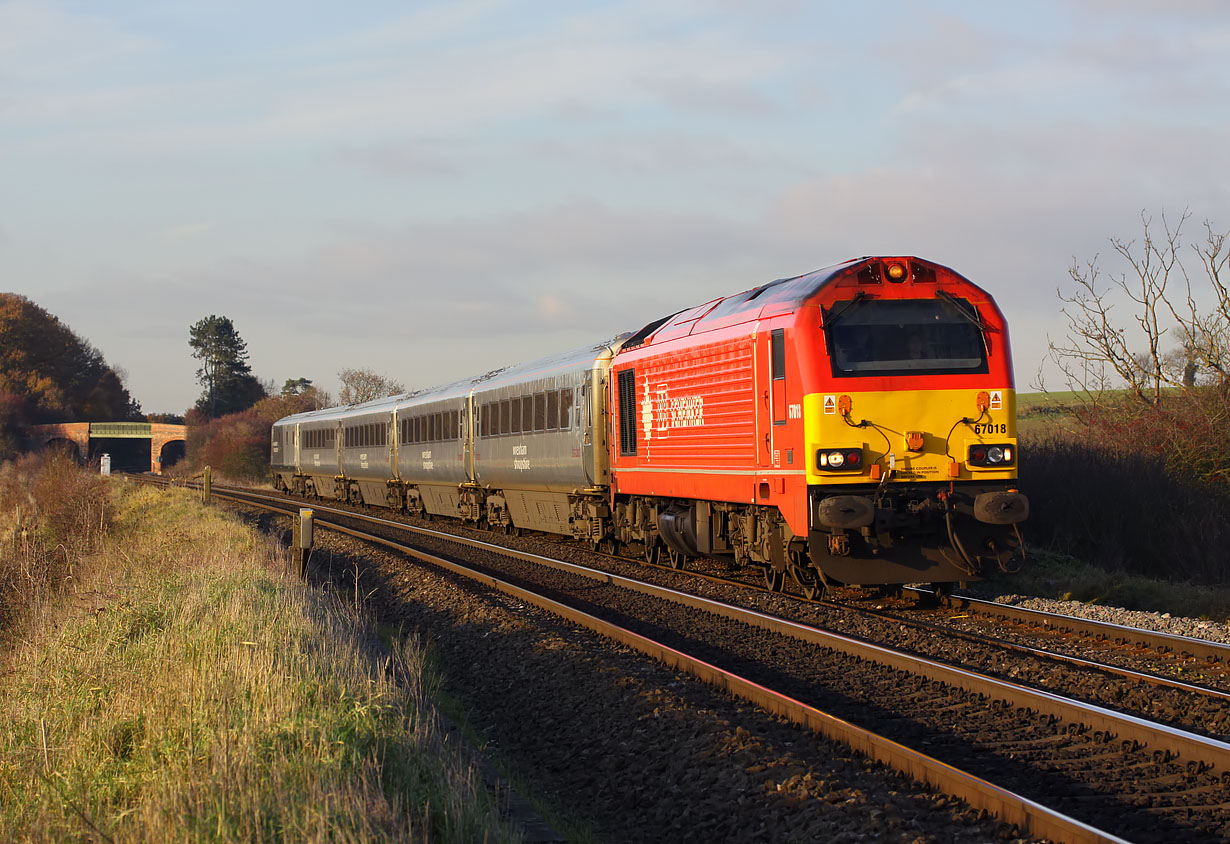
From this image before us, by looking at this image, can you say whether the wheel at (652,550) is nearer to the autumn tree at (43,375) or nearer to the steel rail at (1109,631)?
the steel rail at (1109,631)

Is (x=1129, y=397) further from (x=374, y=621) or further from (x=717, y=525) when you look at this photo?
(x=374, y=621)

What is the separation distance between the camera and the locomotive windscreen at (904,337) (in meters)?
11.2

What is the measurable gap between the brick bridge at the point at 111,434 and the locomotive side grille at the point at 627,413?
7902 cm

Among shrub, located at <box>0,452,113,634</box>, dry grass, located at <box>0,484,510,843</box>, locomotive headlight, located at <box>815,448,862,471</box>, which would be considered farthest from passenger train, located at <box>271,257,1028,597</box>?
shrub, located at <box>0,452,113,634</box>

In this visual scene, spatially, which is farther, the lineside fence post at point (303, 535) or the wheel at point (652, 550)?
the wheel at point (652, 550)

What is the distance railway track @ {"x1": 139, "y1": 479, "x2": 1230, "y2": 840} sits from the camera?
5.12 metres

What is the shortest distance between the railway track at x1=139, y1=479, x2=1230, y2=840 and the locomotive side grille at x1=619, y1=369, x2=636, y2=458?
209 inches

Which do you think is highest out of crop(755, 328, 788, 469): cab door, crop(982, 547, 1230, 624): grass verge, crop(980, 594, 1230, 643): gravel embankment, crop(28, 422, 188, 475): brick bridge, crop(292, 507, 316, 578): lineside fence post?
crop(28, 422, 188, 475): brick bridge

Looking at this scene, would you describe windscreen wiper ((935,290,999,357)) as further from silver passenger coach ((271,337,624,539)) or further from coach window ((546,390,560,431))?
coach window ((546,390,560,431))

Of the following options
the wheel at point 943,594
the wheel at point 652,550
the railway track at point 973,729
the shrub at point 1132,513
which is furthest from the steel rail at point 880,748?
the shrub at point 1132,513

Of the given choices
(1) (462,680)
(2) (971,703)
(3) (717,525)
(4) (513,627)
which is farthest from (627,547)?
(2) (971,703)

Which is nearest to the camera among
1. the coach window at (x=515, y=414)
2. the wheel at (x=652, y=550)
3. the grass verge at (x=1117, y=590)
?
the grass verge at (x=1117, y=590)

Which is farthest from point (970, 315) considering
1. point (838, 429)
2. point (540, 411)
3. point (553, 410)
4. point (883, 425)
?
point (540, 411)

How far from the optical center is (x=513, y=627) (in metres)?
11.1
